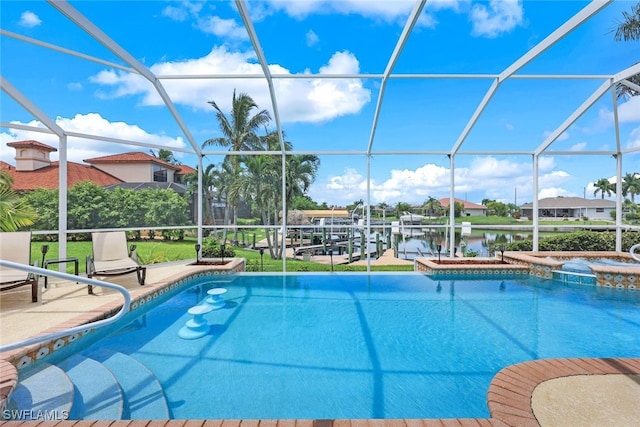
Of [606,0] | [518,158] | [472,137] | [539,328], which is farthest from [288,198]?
[606,0]

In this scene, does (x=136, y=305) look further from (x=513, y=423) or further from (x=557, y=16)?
(x=557, y=16)

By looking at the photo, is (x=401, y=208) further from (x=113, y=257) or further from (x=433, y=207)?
(x=113, y=257)

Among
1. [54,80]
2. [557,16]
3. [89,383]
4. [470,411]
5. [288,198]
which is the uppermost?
[54,80]

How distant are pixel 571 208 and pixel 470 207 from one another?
3.08 metres

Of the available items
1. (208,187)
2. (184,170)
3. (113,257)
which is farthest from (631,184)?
(113,257)

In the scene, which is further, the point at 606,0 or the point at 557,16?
the point at 557,16

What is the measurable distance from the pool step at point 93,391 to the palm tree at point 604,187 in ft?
39.8

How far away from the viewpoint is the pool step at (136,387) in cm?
279

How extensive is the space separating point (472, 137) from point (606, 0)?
4346 millimetres

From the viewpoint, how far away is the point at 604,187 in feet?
30.8

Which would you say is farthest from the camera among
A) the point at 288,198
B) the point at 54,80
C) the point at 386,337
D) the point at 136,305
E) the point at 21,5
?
the point at 288,198

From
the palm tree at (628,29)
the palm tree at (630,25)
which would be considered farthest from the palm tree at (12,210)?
the palm tree at (630,25)

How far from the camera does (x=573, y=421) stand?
2275 millimetres

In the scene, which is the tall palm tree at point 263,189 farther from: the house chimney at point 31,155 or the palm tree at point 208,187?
the house chimney at point 31,155
